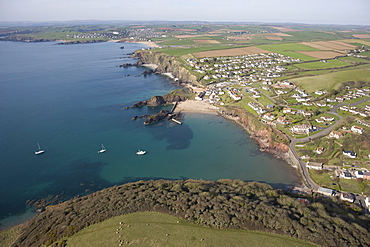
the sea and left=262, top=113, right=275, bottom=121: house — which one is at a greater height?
left=262, top=113, right=275, bottom=121: house

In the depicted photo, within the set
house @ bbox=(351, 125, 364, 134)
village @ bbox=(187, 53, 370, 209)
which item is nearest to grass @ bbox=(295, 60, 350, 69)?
village @ bbox=(187, 53, 370, 209)

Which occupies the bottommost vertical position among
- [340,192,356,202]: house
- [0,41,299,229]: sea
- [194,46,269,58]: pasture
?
[0,41,299,229]: sea

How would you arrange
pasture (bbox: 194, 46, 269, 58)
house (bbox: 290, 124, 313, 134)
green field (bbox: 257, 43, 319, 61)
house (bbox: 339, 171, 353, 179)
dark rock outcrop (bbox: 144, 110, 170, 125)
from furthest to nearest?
pasture (bbox: 194, 46, 269, 58) < green field (bbox: 257, 43, 319, 61) < dark rock outcrop (bbox: 144, 110, 170, 125) < house (bbox: 290, 124, 313, 134) < house (bbox: 339, 171, 353, 179)

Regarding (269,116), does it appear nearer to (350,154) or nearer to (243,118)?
(243,118)

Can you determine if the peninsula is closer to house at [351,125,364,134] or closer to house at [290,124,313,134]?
house at [351,125,364,134]

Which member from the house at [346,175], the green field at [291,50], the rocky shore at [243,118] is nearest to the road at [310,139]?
the rocky shore at [243,118]

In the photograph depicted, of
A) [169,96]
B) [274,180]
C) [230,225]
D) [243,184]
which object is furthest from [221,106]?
[230,225]

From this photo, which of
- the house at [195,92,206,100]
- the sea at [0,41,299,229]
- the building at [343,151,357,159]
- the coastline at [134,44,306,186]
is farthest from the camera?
the house at [195,92,206,100]
